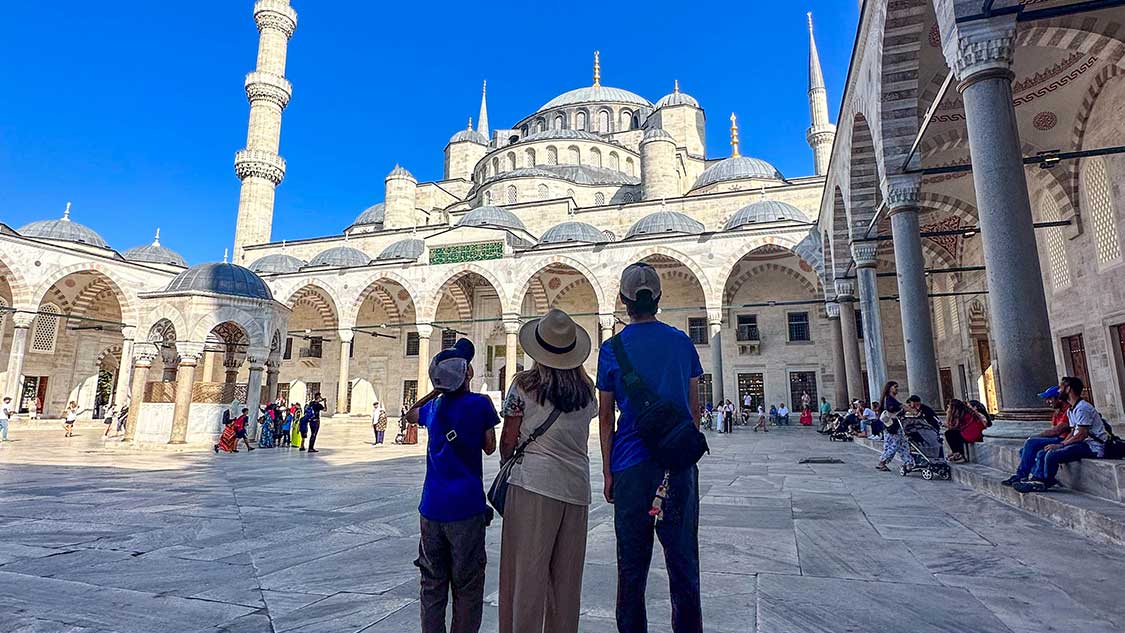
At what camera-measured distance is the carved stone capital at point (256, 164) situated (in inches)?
943

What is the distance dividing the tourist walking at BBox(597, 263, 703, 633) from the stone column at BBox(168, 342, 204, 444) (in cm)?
1078

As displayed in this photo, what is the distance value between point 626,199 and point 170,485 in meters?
23.0

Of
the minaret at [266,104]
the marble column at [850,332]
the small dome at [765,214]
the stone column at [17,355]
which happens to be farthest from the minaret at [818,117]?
the stone column at [17,355]

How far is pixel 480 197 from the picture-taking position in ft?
89.6

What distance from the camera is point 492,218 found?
21.8m

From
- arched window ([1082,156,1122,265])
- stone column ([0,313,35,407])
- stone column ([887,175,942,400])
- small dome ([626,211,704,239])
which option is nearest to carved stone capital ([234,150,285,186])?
stone column ([0,313,35,407])

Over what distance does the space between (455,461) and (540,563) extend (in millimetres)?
398

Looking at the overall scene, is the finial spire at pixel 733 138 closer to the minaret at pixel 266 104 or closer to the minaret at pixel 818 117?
the minaret at pixel 818 117

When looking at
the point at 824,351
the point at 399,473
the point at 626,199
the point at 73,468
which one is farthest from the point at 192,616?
the point at 626,199

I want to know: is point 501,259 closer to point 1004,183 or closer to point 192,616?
point 1004,183

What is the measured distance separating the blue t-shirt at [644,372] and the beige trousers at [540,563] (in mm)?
224

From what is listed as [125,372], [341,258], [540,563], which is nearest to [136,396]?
[125,372]

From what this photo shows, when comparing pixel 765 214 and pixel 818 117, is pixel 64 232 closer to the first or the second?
pixel 765 214

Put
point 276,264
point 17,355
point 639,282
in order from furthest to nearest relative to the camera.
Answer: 1. point 276,264
2. point 17,355
3. point 639,282
